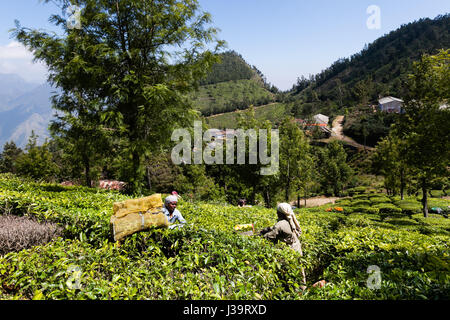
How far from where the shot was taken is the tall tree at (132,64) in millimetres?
8406

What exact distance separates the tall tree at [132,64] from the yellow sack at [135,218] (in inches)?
197

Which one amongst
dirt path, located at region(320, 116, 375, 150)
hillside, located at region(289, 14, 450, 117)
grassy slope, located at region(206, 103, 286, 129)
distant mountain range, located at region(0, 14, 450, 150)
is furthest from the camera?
grassy slope, located at region(206, 103, 286, 129)

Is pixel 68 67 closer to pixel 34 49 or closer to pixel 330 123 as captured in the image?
pixel 34 49

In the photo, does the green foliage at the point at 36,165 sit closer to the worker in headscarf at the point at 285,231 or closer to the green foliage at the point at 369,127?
the worker in headscarf at the point at 285,231

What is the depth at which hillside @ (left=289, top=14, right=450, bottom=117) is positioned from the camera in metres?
99.8

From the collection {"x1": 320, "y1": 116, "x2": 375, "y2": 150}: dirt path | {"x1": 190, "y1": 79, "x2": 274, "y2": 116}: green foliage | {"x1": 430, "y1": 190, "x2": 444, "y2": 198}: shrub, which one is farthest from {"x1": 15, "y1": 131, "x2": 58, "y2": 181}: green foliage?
{"x1": 190, "y1": 79, "x2": 274, "y2": 116}: green foliage

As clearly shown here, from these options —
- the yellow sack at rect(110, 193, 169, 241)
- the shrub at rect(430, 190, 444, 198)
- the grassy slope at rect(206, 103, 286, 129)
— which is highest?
the grassy slope at rect(206, 103, 286, 129)

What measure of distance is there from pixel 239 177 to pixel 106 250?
604 inches

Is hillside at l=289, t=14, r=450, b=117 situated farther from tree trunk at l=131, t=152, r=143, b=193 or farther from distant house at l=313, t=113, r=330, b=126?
tree trunk at l=131, t=152, r=143, b=193

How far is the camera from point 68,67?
796 centimetres

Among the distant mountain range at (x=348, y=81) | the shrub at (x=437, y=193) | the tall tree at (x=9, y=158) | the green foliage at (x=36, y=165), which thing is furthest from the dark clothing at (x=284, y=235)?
the distant mountain range at (x=348, y=81)

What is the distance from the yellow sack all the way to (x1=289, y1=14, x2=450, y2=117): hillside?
329 ft

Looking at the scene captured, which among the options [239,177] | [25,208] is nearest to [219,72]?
[239,177]

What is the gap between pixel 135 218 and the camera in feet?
13.6
